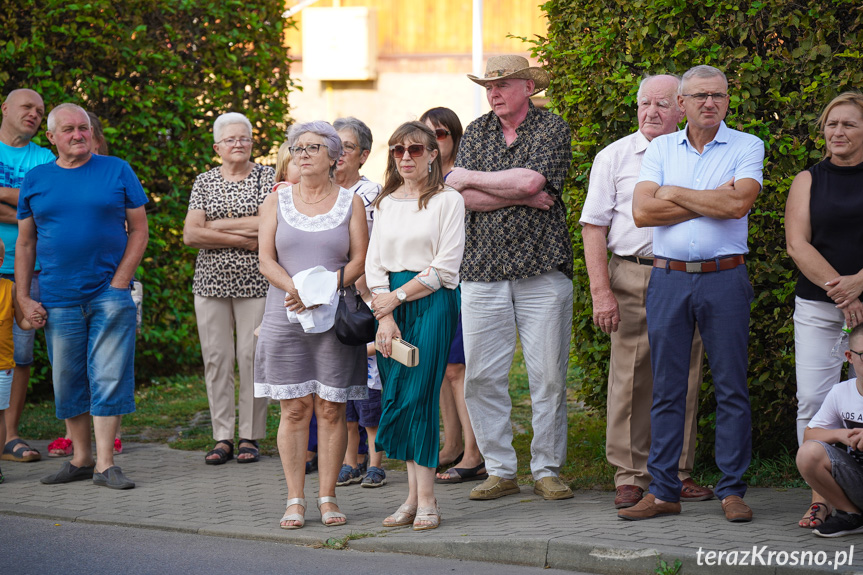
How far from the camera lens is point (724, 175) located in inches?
214

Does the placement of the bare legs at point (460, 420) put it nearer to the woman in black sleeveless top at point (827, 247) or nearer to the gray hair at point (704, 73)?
the woman in black sleeveless top at point (827, 247)

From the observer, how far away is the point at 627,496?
5824 mm

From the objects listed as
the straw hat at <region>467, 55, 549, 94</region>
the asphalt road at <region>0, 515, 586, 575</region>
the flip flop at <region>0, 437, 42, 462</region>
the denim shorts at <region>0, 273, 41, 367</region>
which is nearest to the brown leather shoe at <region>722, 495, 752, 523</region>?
the asphalt road at <region>0, 515, 586, 575</region>

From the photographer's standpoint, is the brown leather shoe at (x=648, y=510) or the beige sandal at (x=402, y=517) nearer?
the brown leather shoe at (x=648, y=510)

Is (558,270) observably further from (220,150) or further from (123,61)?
(123,61)

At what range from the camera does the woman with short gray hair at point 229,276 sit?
24.6ft

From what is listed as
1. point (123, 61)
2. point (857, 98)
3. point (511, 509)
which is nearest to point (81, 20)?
point (123, 61)

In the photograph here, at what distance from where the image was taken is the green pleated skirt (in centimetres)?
560

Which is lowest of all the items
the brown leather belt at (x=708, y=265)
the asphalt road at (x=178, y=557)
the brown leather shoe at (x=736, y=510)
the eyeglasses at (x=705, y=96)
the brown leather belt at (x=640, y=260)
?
the asphalt road at (x=178, y=557)

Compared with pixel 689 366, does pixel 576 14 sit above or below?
above

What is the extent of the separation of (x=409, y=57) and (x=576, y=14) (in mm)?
14086

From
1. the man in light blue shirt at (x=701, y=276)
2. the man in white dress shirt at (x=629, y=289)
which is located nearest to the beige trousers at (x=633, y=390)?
the man in white dress shirt at (x=629, y=289)

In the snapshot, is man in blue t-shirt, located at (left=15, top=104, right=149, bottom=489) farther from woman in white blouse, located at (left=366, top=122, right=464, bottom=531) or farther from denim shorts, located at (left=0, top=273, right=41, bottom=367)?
woman in white blouse, located at (left=366, top=122, right=464, bottom=531)

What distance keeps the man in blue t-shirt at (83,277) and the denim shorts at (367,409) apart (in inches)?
59.4
